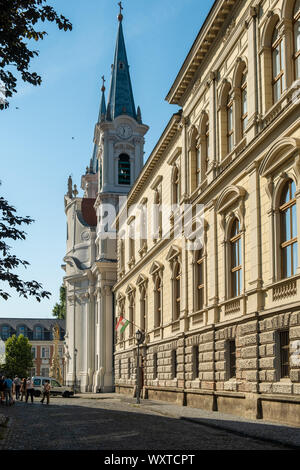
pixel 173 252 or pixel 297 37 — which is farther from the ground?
pixel 297 37

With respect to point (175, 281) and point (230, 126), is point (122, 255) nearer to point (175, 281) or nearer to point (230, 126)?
point (175, 281)

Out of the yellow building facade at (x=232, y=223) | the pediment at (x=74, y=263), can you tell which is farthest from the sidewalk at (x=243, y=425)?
the pediment at (x=74, y=263)

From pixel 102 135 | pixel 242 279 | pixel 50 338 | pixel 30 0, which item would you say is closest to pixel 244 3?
pixel 242 279

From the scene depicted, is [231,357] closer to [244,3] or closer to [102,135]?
[244,3]

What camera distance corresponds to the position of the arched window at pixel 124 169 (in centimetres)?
6825

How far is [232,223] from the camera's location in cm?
2714

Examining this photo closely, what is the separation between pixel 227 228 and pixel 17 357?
79285 millimetres

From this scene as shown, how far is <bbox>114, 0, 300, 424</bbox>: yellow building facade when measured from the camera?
21812 millimetres

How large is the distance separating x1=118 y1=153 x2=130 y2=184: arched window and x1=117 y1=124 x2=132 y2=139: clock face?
1.91 metres

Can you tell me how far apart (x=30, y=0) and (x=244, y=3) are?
15536mm

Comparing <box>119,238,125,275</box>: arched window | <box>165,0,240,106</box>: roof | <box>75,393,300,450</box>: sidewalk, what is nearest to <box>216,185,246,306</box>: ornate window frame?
<box>75,393,300,450</box>: sidewalk

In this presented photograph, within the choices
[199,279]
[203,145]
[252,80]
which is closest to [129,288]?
[199,279]

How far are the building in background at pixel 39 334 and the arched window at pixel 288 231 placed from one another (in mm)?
100878

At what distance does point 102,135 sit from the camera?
69.2m
